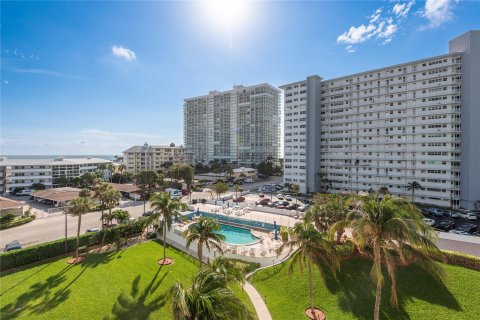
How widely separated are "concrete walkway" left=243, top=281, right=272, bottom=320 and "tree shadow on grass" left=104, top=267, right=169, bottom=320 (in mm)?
7142

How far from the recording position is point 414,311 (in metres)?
17.4

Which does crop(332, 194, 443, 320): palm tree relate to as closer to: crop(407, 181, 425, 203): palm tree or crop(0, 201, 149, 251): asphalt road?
crop(0, 201, 149, 251): asphalt road

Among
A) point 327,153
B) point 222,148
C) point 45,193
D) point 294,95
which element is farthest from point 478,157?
point 222,148

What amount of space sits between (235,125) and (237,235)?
390 ft

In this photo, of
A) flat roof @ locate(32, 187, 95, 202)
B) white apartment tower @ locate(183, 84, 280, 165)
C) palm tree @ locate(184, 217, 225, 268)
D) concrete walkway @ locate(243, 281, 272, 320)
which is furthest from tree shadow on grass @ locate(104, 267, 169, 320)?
white apartment tower @ locate(183, 84, 280, 165)

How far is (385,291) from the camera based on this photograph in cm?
1958

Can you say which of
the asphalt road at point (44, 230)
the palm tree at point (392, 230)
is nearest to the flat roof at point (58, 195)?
the asphalt road at point (44, 230)

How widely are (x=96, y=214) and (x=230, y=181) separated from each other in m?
55.3

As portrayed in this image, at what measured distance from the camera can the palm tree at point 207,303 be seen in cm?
938

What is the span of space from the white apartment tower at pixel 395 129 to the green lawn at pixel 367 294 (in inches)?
1769

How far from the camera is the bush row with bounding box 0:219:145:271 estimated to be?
82.9 feet

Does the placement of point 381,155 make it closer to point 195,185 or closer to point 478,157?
point 478,157

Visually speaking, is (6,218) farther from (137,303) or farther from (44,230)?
(137,303)

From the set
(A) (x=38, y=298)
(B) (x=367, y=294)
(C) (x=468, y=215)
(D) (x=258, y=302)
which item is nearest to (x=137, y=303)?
(A) (x=38, y=298)
